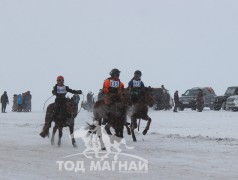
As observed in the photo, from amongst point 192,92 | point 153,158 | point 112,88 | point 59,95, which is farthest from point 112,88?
point 192,92

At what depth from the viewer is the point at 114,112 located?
1561 cm

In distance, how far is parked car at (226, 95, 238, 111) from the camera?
1535 inches

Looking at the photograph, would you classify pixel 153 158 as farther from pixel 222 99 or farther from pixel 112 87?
pixel 222 99

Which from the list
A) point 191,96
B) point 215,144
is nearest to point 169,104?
point 191,96

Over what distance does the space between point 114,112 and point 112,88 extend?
0.67m

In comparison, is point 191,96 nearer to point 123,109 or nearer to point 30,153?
point 123,109

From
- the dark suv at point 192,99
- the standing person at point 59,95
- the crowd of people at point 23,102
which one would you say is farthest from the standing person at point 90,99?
the standing person at point 59,95

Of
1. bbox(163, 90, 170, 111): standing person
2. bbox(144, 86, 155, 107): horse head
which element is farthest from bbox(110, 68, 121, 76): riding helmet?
bbox(163, 90, 170, 111): standing person

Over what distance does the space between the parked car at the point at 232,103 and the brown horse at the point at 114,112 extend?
2425 cm

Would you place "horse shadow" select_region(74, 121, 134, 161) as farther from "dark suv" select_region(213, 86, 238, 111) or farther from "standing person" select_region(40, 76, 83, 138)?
"dark suv" select_region(213, 86, 238, 111)

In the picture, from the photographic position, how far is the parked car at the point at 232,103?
3900cm

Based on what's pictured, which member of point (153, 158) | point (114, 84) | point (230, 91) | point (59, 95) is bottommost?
point (153, 158)

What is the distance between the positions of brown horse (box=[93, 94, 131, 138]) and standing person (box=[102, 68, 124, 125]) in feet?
0.27

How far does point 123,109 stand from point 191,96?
1157 inches
